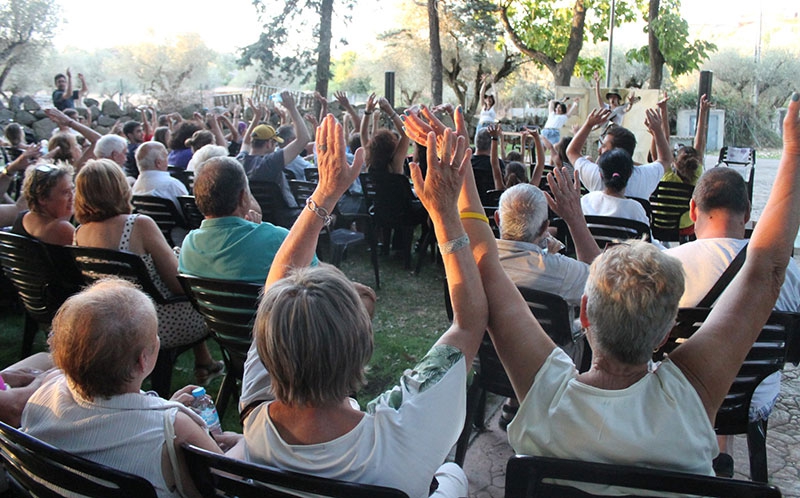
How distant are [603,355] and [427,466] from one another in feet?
1.74

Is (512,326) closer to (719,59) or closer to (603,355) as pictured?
(603,355)

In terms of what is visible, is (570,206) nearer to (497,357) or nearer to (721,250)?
(721,250)

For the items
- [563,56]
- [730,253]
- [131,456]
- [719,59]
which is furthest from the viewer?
[719,59]

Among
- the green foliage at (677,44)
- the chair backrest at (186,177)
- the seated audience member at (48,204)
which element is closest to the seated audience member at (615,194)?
the seated audience member at (48,204)

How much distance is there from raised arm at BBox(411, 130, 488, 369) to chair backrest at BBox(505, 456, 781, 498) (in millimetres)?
335

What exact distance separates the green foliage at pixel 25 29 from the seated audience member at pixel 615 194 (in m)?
25.8

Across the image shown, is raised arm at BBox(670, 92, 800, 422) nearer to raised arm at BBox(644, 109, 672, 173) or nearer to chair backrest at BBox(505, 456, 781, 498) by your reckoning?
chair backrest at BBox(505, 456, 781, 498)

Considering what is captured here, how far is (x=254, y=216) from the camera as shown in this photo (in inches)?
141

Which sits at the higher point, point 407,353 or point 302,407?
point 302,407

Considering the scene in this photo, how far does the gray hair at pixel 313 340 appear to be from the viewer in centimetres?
149

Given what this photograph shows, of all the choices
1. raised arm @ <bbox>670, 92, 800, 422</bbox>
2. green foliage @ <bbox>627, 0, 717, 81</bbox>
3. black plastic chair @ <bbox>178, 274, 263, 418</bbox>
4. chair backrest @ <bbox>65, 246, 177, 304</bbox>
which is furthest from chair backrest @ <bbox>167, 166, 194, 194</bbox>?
green foliage @ <bbox>627, 0, 717, 81</bbox>

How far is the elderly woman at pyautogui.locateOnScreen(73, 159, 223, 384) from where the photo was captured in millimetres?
3348

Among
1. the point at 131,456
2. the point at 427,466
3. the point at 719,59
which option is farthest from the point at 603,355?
the point at 719,59

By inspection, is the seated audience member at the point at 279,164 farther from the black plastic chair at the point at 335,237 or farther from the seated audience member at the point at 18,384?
the seated audience member at the point at 18,384
